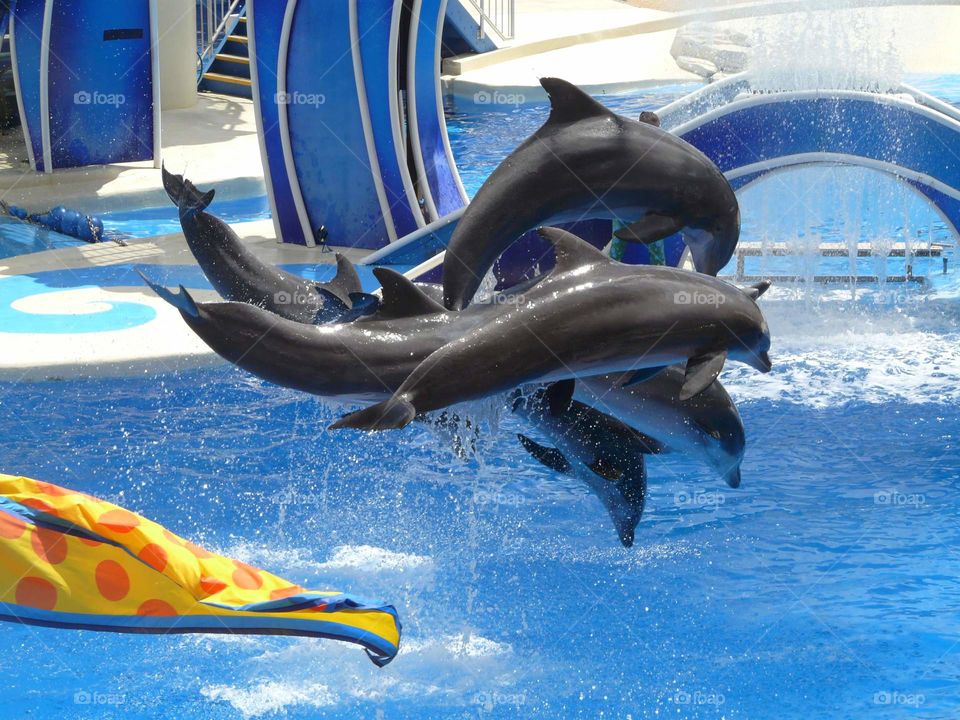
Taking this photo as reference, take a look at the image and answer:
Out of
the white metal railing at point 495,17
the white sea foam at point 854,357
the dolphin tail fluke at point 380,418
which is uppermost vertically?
the dolphin tail fluke at point 380,418

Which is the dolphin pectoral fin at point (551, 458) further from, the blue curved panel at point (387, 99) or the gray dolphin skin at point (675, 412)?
the blue curved panel at point (387, 99)

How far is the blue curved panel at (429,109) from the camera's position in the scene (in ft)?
36.0

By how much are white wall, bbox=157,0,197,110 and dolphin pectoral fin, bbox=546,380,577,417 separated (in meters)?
14.2

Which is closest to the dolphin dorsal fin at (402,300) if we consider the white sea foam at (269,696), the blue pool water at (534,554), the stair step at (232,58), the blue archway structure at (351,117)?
the blue pool water at (534,554)

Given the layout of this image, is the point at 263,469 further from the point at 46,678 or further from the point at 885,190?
the point at 885,190

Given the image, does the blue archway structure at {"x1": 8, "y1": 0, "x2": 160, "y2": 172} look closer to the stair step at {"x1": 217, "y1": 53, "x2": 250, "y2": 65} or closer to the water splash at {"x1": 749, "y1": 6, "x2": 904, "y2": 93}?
the stair step at {"x1": 217, "y1": 53, "x2": 250, "y2": 65}

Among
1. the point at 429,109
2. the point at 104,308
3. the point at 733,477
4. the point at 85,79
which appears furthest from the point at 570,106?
the point at 85,79

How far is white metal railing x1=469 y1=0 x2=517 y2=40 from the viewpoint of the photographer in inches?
894

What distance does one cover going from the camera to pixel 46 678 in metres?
5.79

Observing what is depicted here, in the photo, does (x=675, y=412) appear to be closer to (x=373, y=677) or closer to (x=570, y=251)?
(x=570, y=251)

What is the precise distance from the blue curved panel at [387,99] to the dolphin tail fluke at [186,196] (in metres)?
6.21

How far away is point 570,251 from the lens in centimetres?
446

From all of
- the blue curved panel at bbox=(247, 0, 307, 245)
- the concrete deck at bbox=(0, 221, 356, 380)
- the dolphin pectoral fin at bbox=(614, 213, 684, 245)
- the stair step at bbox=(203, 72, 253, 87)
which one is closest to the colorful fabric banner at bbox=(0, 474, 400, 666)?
the dolphin pectoral fin at bbox=(614, 213, 684, 245)

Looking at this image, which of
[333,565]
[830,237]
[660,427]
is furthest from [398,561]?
[830,237]
